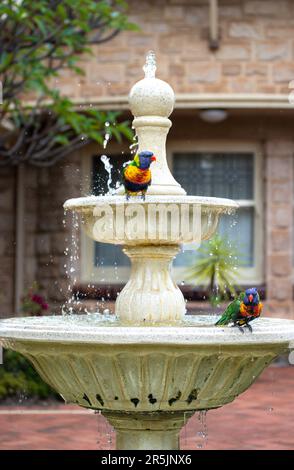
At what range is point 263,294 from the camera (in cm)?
1320

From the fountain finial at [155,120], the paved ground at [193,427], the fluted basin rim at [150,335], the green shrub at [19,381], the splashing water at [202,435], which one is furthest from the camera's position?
the green shrub at [19,381]

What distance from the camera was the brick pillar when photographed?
13.2 metres

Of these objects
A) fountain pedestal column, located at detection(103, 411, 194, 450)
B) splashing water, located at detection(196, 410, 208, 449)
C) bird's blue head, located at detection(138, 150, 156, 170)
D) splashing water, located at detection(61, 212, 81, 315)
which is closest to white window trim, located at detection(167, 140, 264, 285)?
splashing water, located at detection(61, 212, 81, 315)

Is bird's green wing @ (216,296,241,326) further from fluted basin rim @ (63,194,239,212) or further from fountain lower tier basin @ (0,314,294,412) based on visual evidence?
fluted basin rim @ (63,194,239,212)

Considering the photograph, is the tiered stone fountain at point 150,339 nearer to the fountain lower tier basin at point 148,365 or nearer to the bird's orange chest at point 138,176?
the fountain lower tier basin at point 148,365

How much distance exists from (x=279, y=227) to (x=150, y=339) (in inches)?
342

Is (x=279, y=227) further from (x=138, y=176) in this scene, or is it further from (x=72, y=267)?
(x=138, y=176)

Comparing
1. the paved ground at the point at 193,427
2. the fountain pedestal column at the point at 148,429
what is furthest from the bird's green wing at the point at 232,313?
the paved ground at the point at 193,427

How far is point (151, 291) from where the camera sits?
570 centimetres

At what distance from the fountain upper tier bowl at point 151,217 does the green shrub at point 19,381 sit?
4995mm

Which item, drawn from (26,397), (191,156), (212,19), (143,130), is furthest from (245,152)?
(143,130)

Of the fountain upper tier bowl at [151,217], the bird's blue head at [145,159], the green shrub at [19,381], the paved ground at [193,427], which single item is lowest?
the paved ground at [193,427]

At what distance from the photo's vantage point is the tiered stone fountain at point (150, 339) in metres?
4.85

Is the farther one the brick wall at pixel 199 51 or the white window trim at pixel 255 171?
the white window trim at pixel 255 171
